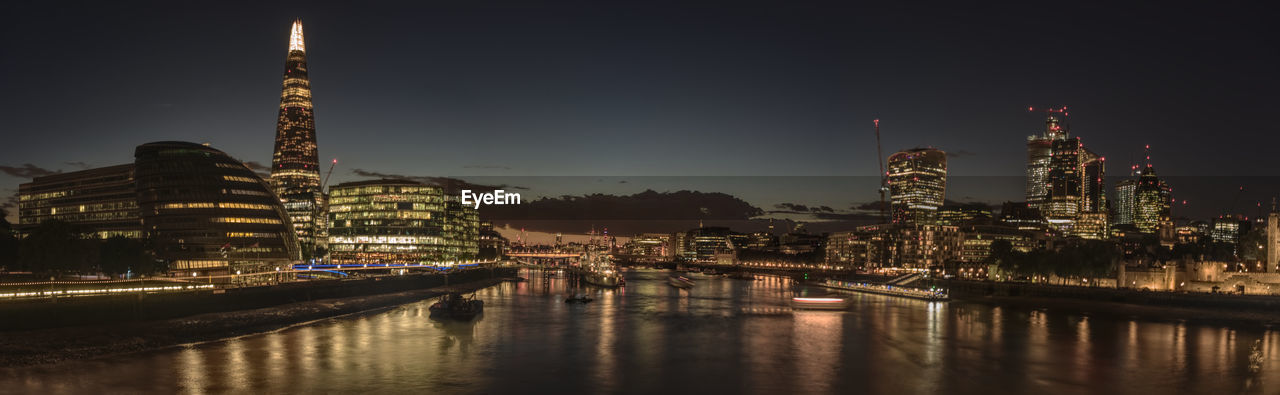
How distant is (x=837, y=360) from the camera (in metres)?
48.4

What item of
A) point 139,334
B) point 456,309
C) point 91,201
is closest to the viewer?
point 139,334

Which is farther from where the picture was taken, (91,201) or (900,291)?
(91,201)

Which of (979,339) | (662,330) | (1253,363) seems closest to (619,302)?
(662,330)

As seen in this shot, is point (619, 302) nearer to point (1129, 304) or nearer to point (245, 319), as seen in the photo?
point (245, 319)

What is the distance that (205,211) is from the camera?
418ft

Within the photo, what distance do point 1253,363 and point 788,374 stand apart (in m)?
32.1

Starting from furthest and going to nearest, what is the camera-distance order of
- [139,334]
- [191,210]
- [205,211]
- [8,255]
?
[205,211], [191,210], [8,255], [139,334]

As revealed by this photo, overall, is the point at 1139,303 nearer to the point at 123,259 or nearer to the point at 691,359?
the point at 691,359

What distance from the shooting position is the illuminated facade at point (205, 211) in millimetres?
125188

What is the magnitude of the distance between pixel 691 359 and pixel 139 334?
3862cm

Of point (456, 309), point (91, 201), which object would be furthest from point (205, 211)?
point (456, 309)

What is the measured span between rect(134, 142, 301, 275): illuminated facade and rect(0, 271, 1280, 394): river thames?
67.5 m

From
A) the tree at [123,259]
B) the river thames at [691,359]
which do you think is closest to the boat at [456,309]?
the river thames at [691,359]

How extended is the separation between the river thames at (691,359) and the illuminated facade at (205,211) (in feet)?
222
